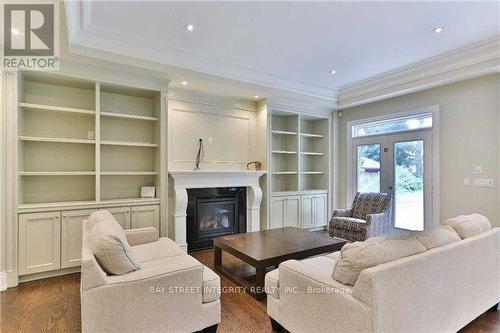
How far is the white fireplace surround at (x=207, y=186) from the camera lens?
3936 mm

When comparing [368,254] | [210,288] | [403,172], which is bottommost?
[210,288]

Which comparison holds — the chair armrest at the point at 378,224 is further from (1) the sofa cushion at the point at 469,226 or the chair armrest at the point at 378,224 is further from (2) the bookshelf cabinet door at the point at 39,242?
(2) the bookshelf cabinet door at the point at 39,242

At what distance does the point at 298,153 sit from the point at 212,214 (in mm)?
2105

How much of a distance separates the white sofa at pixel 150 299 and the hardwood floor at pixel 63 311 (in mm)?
352

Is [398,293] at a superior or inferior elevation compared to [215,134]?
inferior

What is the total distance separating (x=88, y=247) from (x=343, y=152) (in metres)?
5.00

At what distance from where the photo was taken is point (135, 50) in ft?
10.9

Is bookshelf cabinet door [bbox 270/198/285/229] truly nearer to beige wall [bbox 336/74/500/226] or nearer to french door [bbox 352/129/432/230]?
french door [bbox 352/129/432/230]

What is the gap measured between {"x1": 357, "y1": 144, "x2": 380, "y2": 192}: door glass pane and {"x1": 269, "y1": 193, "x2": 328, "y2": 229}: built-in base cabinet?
791mm

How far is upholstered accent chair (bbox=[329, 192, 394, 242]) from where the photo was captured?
4.10 meters

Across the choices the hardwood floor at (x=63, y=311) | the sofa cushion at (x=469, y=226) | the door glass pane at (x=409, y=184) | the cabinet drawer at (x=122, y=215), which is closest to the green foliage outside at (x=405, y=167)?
the door glass pane at (x=409, y=184)

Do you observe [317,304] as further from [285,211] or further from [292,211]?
[292,211]

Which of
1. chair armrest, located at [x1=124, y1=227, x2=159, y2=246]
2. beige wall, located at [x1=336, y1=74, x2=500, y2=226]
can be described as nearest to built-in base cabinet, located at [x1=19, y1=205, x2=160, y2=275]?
chair armrest, located at [x1=124, y1=227, x2=159, y2=246]

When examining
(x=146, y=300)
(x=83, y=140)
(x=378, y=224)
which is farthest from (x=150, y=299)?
(x=378, y=224)
